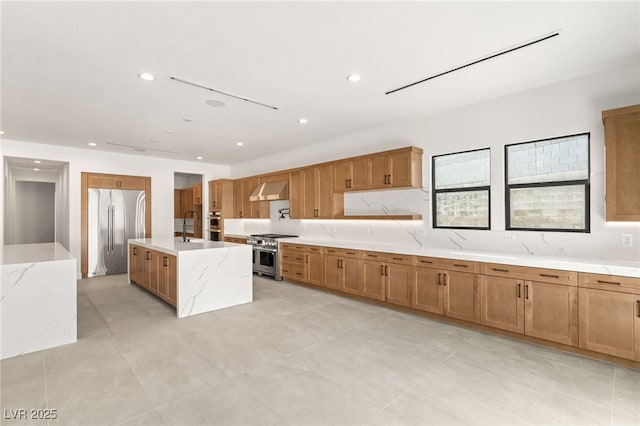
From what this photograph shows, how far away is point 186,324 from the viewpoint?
3809 mm

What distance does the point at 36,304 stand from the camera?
3.17 meters

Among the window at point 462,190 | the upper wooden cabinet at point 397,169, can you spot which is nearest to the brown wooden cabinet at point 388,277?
the window at point 462,190

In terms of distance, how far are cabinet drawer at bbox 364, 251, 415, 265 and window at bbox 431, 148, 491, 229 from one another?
739 millimetres

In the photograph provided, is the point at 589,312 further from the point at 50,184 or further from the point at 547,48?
the point at 50,184

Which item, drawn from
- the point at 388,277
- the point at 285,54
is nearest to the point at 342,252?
the point at 388,277

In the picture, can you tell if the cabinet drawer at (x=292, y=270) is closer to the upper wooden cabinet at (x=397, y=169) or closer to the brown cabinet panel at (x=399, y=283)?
the brown cabinet panel at (x=399, y=283)

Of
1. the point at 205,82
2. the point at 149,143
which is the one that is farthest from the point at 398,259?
the point at 149,143

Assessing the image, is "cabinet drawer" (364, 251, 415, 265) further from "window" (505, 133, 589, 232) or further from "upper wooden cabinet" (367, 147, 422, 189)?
"window" (505, 133, 589, 232)

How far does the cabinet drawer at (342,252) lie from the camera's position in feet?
16.1

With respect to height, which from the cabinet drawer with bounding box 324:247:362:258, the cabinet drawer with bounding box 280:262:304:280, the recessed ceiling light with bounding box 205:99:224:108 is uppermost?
the recessed ceiling light with bounding box 205:99:224:108

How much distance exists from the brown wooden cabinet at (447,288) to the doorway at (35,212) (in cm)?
1038

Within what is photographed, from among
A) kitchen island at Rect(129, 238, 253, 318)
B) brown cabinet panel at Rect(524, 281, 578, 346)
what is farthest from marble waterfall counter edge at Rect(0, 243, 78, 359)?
brown cabinet panel at Rect(524, 281, 578, 346)

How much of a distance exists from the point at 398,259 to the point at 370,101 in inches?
84.7

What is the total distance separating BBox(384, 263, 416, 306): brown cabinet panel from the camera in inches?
166
